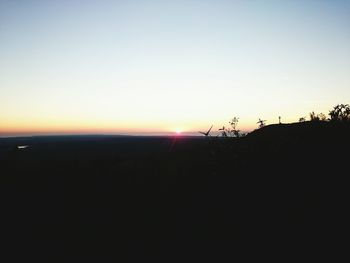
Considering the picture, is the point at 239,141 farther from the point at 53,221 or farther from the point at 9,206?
the point at 9,206

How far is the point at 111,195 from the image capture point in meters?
10.3

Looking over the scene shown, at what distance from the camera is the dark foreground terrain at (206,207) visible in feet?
22.4

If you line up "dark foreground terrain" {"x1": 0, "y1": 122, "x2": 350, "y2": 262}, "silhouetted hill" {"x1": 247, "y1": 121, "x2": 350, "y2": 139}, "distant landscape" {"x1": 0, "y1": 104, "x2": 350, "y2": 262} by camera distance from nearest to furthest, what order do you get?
"dark foreground terrain" {"x1": 0, "y1": 122, "x2": 350, "y2": 262}
"distant landscape" {"x1": 0, "y1": 104, "x2": 350, "y2": 262}
"silhouetted hill" {"x1": 247, "y1": 121, "x2": 350, "y2": 139}

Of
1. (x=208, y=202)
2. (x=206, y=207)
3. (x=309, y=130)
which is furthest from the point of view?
(x=309, y=130)

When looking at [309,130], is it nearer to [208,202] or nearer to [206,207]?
[208,202]

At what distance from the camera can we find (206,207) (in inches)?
330

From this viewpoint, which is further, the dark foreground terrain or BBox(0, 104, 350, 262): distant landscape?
BBox(0, 104, 350, 262): distant landscape

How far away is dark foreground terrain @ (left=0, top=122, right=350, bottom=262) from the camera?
6828 mm

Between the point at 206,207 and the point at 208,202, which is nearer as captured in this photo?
the point at 206,207

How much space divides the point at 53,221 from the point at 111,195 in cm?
189

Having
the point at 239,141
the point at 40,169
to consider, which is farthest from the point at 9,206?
the point at 239,141

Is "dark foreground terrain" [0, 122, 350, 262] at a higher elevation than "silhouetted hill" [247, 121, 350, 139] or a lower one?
lower

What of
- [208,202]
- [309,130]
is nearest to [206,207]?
[208,202]

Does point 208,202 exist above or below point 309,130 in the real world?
below
